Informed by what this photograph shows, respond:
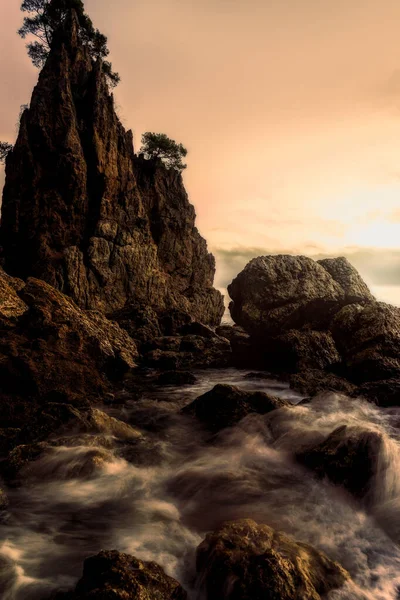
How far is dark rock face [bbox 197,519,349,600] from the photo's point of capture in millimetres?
3461

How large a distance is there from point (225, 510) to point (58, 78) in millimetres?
47801

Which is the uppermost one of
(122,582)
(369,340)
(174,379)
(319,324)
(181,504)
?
(319,324)

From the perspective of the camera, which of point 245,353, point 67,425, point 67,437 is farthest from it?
point 245,353

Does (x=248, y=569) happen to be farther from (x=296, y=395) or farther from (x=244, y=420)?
(x=296, y=395)

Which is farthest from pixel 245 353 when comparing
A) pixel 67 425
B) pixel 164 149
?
pixel 164 149

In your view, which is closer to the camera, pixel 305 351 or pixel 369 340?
pixel 369 340

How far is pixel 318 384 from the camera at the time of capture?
1385cm

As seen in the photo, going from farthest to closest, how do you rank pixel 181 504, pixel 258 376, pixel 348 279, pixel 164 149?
pixel 164 149, pixel 348 279, pixel 258 376, pixel 181 504

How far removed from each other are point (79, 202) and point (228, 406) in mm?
35438

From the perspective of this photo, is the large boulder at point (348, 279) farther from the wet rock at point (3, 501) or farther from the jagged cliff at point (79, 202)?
the wet rock at point (3, 501)

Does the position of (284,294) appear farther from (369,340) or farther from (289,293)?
(369,340)

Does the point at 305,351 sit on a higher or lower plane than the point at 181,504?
higher

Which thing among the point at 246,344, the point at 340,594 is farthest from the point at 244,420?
the point at 246,344

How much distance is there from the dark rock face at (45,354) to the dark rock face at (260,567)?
6668 millimetres
